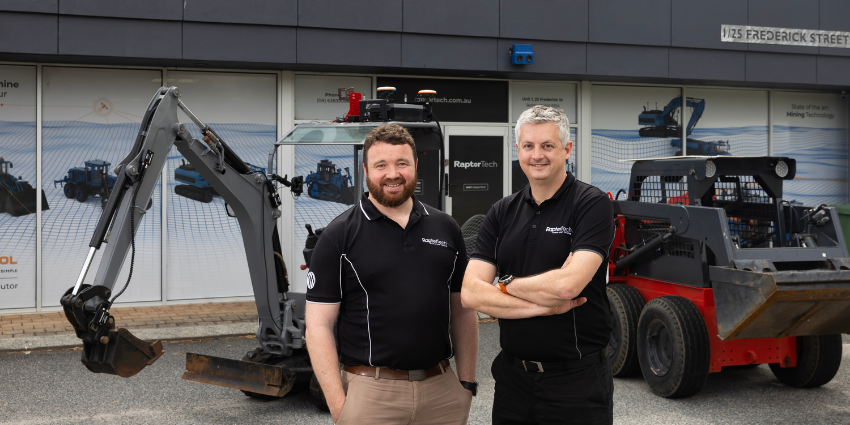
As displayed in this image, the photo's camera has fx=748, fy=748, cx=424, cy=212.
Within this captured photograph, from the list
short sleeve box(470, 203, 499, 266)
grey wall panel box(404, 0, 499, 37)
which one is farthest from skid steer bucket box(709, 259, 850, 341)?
grey wall panel box(404, 0, 499, 37)

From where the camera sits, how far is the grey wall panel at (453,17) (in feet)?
35.8

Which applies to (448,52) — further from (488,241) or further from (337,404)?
(337,404)

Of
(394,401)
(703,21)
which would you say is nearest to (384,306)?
(394,401)

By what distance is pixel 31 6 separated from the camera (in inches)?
368

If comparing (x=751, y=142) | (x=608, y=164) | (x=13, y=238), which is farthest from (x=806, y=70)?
(x=13, y=238)

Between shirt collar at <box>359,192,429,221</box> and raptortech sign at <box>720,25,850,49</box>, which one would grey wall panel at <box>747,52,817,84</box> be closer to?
raptortech sign at <box>720,25,850,49</box>

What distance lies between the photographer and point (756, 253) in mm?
5902

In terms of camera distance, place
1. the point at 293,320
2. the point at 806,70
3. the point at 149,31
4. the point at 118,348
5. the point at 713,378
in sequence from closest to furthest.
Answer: the point at 118,348 → the point at 293,320 → the point at 713,378 → the point at 149,31 → the point at 806,70

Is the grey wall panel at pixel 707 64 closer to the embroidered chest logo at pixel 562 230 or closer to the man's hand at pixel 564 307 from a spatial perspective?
the embroidered chest logo at pixel 562 230

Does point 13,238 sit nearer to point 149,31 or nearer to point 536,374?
point 149,31

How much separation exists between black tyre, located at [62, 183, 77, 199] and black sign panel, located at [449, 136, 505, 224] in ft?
18.2

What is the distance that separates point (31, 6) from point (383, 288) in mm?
8302

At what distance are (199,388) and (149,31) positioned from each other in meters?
5.32

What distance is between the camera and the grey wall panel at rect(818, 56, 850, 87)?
13.0 metres
